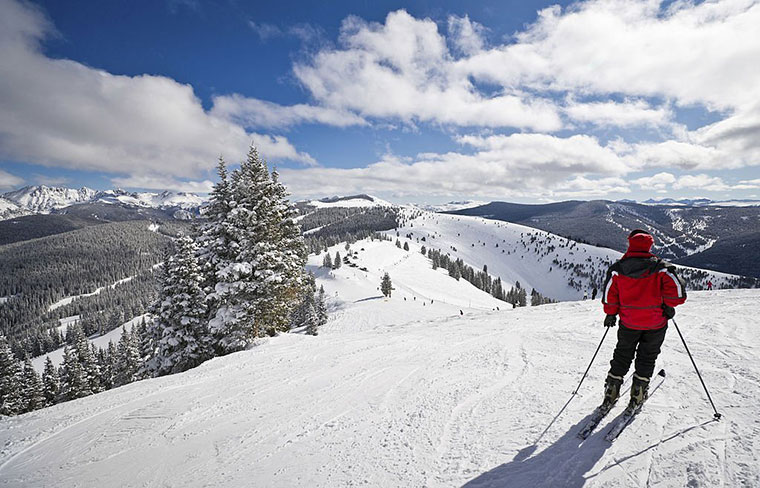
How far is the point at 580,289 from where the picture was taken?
196m

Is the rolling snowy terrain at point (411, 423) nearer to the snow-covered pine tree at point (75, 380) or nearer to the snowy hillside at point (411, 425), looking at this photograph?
the snowy hillside at point (411, 425)

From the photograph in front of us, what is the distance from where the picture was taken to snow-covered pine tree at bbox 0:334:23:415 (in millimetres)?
29812

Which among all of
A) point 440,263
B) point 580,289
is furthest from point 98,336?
point 580,289

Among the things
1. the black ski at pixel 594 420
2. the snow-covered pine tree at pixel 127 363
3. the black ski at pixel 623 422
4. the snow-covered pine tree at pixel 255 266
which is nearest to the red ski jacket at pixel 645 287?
the black ski at pixel 623 422

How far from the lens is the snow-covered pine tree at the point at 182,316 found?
51.0 feet

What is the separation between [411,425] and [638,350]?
3546mm

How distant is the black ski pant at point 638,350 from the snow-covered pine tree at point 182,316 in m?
16.4

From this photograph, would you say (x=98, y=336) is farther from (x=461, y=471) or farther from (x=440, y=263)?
(x=461, y=471)

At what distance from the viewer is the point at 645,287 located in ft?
14.5

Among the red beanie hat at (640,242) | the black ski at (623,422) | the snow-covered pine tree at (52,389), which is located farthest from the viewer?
the snow-covered pine tree at (52,389)

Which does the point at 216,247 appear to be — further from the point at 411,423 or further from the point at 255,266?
the point at 411,423

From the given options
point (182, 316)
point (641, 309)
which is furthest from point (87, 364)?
Answer: point (641, 309)

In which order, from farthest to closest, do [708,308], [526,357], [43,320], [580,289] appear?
[580,289], [43,320], [708,308], [526,357]

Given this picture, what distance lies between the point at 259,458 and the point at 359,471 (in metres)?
1.46
